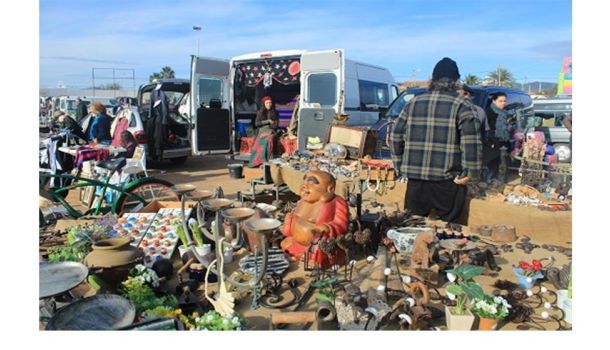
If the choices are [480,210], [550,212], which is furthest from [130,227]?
[550,212]

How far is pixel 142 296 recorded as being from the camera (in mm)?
3037

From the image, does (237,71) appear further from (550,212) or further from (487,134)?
(550,212)

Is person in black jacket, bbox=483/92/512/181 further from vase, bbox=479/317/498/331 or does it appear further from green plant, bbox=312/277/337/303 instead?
vase, bbox=479/317/498/331

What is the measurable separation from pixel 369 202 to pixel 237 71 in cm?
544

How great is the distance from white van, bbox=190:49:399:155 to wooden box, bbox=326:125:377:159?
1.08 m

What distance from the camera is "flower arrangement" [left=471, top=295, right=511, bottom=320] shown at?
8.99ft

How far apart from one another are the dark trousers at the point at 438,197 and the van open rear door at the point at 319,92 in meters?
3.93

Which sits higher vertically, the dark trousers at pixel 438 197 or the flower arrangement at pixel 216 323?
the dark trousers at pixel 438 197

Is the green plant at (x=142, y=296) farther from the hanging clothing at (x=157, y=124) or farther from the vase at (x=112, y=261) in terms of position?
the hanging clothing at (x=157, y=124)

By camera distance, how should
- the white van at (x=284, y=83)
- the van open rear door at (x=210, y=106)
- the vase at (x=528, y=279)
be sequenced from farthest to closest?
the van open rear door at (x=210, y=106) < the white van at (x=284, y=83) < the vase at (x=528, y=279)

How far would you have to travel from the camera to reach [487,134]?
22.3 feet

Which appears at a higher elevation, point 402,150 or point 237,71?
point 237,71

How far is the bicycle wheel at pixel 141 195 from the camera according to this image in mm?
5121

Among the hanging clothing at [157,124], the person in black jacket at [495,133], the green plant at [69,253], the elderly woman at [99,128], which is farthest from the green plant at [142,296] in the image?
the hanging clothing at [157,124]
